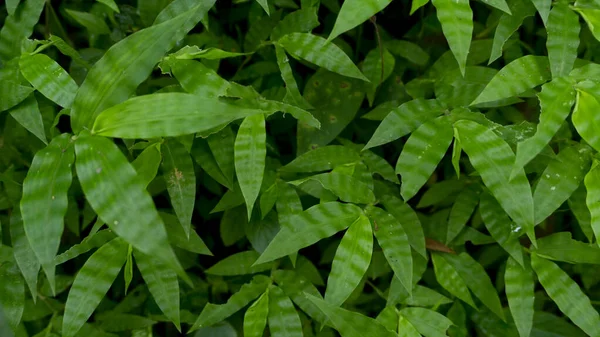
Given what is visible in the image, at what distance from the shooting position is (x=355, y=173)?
3.47 feet

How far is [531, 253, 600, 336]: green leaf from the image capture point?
3.22 feet

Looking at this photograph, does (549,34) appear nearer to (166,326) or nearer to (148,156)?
(148,156)

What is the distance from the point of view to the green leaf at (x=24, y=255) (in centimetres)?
91

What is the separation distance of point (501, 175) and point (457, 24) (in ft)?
0.77

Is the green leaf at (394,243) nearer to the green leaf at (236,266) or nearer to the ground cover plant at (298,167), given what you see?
the ground cover plant at (298,167)

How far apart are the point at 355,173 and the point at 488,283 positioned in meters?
0.34

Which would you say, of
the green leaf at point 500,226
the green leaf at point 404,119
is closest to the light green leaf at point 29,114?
the green leaf at point 404,119

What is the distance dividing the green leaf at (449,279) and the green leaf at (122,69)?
661 millimetres

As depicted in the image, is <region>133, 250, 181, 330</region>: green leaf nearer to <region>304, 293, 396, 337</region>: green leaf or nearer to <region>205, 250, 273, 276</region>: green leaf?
<region>205, 250, 273, 276</region>: green leaf

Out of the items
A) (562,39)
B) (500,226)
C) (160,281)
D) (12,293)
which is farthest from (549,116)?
(12,293)

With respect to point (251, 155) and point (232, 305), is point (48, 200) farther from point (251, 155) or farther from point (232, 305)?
point (232, 305)

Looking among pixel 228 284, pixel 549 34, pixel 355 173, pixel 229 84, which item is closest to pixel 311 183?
pixel 355 173

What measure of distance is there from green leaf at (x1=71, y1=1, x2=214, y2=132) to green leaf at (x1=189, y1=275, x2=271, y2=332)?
415 millimetres

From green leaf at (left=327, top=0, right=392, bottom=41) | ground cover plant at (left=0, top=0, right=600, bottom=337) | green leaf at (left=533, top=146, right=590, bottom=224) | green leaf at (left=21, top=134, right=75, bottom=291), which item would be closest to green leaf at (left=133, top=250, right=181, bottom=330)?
ground cover plant at (left=0, top=0, right=600, bottom=337)
